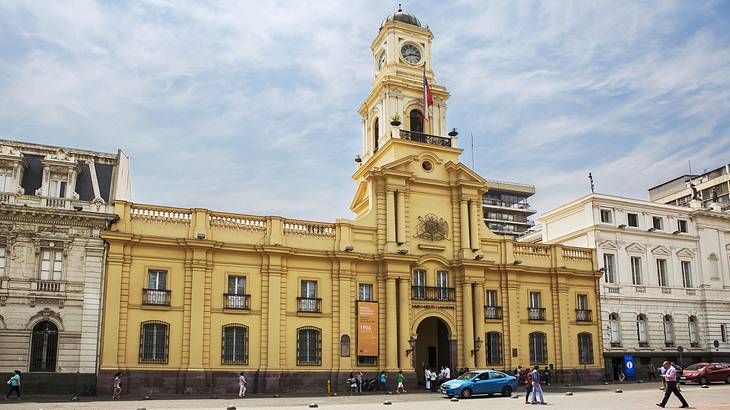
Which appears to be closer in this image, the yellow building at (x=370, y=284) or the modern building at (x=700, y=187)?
the yellow building at (x=370, y=284)

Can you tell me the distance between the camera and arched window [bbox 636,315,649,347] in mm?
50156

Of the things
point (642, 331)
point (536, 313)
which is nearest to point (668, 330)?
point (642, 331)

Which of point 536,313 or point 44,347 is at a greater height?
point 536,313

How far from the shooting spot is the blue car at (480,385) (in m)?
33.7

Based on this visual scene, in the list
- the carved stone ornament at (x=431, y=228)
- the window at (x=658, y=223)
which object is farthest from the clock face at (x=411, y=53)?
the window at (x=658, y=223)

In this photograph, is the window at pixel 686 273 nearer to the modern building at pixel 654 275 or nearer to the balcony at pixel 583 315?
the modern building at pixel 654 275

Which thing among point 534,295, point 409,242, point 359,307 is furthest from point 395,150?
point 534,295

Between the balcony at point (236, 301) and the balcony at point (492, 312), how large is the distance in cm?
1531

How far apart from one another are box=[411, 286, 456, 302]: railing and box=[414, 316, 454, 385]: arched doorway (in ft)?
6.64

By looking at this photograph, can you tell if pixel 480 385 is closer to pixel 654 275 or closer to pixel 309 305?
pixel 309 305

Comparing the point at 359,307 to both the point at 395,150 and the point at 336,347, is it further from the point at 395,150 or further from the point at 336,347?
the point at 395,150

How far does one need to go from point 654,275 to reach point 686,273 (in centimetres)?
375

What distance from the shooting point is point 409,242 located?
43.4 m

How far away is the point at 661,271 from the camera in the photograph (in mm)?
52688
